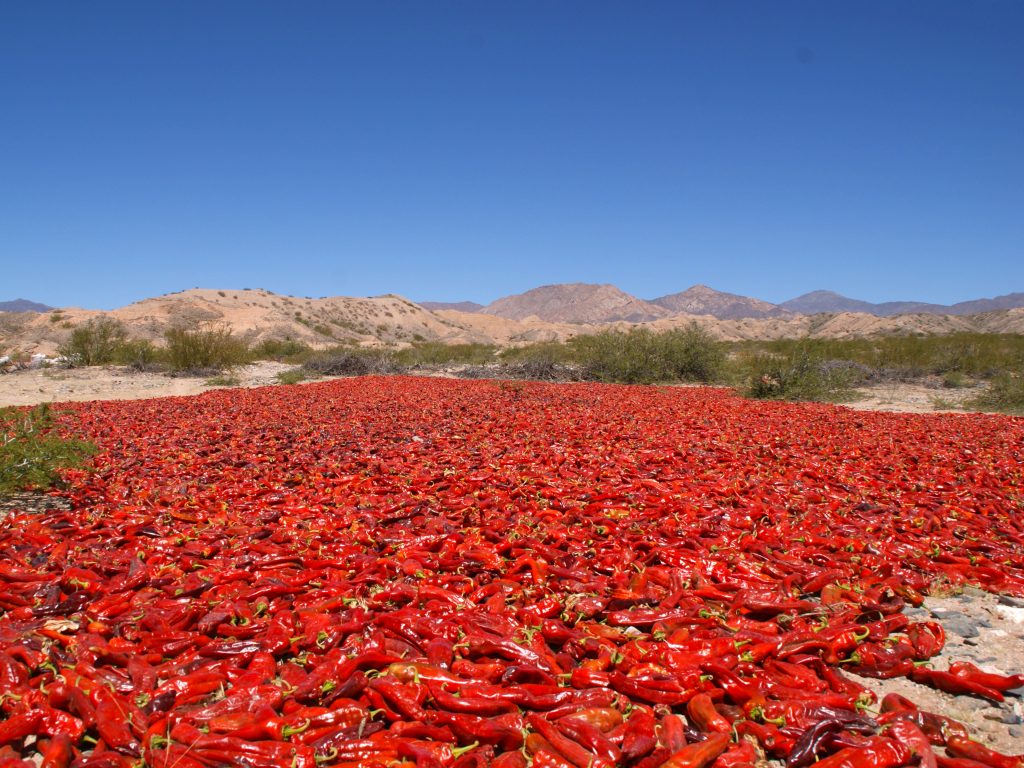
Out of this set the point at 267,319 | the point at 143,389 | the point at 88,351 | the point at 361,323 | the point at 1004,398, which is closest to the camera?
the point at 1004,398

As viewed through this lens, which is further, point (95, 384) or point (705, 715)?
point (95, 384)

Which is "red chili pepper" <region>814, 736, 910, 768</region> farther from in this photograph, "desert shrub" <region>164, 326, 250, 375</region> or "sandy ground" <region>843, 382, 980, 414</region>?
"desert shrub" <region>164, 326, 250, 375</region>

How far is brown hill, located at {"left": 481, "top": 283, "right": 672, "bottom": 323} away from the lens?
561ft

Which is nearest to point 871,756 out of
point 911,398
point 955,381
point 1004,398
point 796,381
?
point 796,381

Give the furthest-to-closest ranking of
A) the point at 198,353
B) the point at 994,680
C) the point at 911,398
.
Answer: the point at 198,353 → the point at 911,398 → the point at 994,680

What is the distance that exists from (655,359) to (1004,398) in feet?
35.8

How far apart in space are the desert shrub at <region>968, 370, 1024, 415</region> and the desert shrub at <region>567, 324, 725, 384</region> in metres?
8.99

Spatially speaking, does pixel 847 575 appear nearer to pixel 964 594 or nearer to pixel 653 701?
pixel 964 594

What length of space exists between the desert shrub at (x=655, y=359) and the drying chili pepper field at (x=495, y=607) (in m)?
16.6

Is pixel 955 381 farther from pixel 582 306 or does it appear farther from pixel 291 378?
pixel 582 306

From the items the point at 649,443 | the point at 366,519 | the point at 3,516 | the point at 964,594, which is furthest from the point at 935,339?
the point at 3,516

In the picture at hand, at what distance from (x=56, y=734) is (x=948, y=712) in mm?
3982

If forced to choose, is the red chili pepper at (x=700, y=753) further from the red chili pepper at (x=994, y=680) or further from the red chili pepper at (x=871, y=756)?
the red chili pepper at (x=994, y=680)

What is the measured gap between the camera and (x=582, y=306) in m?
179
